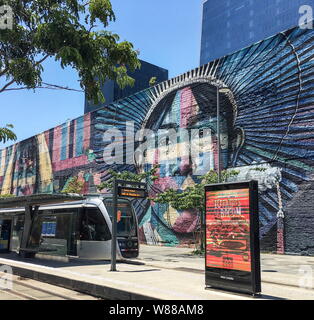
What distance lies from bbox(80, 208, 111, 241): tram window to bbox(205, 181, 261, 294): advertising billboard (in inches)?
313

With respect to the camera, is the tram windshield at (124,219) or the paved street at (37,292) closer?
the paved street at (37,292)

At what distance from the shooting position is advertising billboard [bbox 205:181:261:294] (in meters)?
7.86

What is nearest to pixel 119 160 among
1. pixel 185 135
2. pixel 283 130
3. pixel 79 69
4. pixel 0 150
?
pixel 185 135

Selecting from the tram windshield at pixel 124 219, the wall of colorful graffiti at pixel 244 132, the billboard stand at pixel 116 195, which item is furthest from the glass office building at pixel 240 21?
the billboard stand at pixel 116 195

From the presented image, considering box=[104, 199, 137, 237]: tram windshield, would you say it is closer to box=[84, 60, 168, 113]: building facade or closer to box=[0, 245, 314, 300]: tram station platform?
box=[0, 245, 314, 300]: tram station platform

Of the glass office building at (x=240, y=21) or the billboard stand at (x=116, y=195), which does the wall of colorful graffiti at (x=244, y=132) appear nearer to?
the billboard stand at (x=116, y=195)

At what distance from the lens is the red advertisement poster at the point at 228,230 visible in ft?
26.3

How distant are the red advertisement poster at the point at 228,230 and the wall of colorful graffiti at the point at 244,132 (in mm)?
13968

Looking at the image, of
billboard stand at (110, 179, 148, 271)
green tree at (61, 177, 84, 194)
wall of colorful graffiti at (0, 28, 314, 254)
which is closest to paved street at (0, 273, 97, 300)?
billboard stand at (110, 179, 148, 271)

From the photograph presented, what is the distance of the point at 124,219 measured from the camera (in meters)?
16.8

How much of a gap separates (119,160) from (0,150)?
3124 centimetres

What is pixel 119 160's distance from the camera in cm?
3538

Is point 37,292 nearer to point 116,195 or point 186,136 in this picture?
point 116,195

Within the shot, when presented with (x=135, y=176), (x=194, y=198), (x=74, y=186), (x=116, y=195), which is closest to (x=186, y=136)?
(x=135, y=176)
